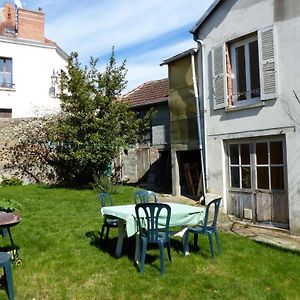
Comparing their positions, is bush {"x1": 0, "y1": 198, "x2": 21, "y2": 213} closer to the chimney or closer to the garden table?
the garden table

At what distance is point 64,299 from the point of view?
17.0 ft

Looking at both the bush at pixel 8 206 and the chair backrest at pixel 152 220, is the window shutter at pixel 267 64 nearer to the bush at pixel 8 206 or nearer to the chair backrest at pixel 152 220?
the chair backrest at pixel 152 220

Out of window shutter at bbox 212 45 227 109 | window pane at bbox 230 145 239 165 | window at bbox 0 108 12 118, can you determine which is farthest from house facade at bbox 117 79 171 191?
window at bbox 0 108 12 118

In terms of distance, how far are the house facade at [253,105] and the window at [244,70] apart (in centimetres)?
3

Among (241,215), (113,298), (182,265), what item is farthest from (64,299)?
(241,215)

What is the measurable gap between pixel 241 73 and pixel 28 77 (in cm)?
2149

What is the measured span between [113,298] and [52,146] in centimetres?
1268

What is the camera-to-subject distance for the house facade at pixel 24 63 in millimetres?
27641

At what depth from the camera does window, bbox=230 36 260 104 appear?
10.5 meters

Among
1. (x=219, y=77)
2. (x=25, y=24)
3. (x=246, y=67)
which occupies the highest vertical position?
(x=25, y=24)

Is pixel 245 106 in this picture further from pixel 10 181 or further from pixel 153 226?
pixel 10 181

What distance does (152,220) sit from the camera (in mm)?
6102

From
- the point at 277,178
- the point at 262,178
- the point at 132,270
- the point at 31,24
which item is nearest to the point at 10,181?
the point at 262,178

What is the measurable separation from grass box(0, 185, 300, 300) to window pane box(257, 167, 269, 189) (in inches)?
81.4
